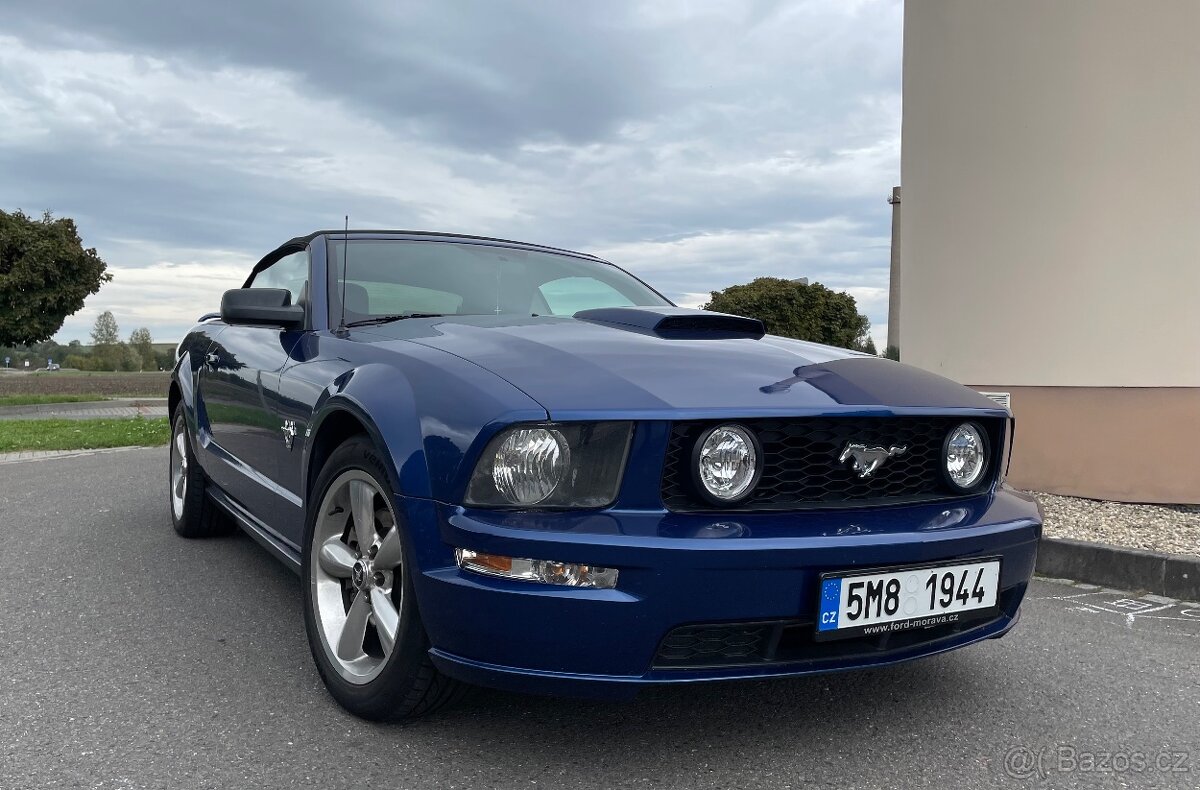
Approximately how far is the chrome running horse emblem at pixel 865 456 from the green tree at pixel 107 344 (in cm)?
8647

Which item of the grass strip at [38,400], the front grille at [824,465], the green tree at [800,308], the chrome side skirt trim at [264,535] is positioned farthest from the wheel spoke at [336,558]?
the green tree at [800,308]

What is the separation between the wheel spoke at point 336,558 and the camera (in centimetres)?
239

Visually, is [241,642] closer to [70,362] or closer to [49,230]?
[49,230]

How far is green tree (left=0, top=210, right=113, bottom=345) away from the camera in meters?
22.8

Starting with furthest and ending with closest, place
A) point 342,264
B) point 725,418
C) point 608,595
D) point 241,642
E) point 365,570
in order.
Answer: point 342,264, point 241,642, point 365,570, point 725,418, point 608,595

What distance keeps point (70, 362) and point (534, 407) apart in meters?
88.4

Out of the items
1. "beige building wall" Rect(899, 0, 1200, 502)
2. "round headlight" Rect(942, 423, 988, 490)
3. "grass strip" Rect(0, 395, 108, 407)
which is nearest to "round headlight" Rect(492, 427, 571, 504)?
"round headlight" Rect(942, 423, 988, 490)

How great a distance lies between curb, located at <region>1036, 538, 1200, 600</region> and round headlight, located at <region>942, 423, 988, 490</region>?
1735mm

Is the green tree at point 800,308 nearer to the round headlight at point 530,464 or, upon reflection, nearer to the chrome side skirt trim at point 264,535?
the chrome side skirt trim at point 264,535

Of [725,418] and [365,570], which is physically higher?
[725,418]

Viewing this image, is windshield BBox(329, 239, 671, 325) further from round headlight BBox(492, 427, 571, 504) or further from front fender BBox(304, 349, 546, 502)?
round headlight BBox(492, 427, 571, 504)

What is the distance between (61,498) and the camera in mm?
5828

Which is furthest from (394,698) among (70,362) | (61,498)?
(70,362)

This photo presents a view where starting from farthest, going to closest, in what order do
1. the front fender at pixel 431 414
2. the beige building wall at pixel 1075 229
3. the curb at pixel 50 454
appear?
the curb at pixel 50 454, the beige building wall at pixel 1075 229, the front fender at pixel 431 414
